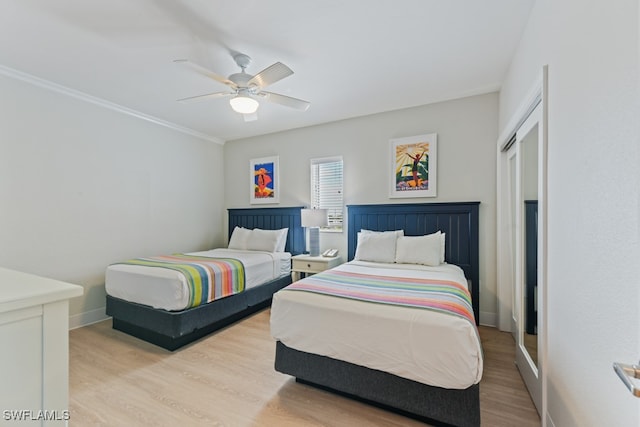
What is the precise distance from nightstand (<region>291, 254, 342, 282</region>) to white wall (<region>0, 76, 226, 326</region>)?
2.03 m

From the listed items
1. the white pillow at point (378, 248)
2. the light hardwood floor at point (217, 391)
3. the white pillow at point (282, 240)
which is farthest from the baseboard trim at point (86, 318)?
the white pillow at point (378, 248)

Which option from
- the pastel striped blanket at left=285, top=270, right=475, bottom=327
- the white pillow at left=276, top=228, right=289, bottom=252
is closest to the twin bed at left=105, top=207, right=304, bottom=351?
the white pillow at left=276, top=228, right=289, bottom=252

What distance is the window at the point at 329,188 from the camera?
4.30 meters

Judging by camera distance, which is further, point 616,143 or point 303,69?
point 303,69

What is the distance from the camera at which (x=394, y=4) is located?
1.96 meters

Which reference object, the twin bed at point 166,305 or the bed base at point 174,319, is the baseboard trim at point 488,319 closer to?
the twin bed at point 166,305

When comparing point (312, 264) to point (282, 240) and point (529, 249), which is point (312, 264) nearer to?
point (282, 240)

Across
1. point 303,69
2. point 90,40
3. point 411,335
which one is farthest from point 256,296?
point 90,40

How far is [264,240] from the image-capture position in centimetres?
436

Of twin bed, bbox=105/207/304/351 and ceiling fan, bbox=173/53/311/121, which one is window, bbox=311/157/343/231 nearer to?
twin bed, bbox=105/207/304/351

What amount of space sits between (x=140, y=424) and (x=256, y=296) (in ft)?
6.34

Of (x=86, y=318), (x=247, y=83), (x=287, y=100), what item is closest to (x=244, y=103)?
(x=247, y=83)

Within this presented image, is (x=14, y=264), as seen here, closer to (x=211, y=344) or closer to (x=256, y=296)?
(x=211, y=344)

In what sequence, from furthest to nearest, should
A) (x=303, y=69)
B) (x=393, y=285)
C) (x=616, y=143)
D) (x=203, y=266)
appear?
(x=203, y=266) → (x=303, y=69) → (x=393, y=285) → (x=616, y=143)
